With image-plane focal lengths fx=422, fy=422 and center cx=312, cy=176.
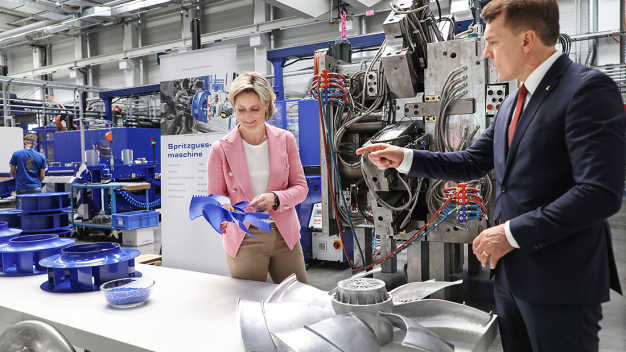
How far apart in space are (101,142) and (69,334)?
326 inches

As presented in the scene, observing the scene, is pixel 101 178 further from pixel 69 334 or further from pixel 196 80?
pixel 69 334

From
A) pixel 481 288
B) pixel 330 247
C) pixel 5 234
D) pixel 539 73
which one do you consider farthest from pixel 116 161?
pixel 539 73

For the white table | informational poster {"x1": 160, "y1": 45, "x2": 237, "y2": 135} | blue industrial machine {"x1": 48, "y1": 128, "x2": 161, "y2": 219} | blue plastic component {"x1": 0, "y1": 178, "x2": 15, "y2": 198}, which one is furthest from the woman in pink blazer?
blue plastic component {"x1": 0, "y1": 178, "x2": 15, "y2": 198}

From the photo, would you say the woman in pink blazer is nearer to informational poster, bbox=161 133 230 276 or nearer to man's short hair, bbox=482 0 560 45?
man's short hair, bbox=482 0 560 45

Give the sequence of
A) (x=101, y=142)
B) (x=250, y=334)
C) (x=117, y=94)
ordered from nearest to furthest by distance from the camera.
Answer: (x=250, y=334), (x=101, y=142), (x=117, y=94)

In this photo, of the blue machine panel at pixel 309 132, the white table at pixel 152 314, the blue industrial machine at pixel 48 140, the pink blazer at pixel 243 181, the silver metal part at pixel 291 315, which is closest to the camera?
the silver metal part at pixel 291 315

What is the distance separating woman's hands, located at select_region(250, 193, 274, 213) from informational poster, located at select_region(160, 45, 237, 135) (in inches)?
56.1

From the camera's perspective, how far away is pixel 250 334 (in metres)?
0.91

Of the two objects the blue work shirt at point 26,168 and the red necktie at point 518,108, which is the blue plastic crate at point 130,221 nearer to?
the blue work shirt at point 26,168

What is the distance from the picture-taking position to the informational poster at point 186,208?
300 cm

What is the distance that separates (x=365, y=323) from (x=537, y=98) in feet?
2.23

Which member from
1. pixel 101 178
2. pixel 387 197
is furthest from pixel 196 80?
pixel 101 178

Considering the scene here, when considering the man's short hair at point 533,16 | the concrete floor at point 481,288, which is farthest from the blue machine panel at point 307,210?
the man's short hair at point 533,16

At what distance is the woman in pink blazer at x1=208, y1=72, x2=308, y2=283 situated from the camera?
1666 millimetres
